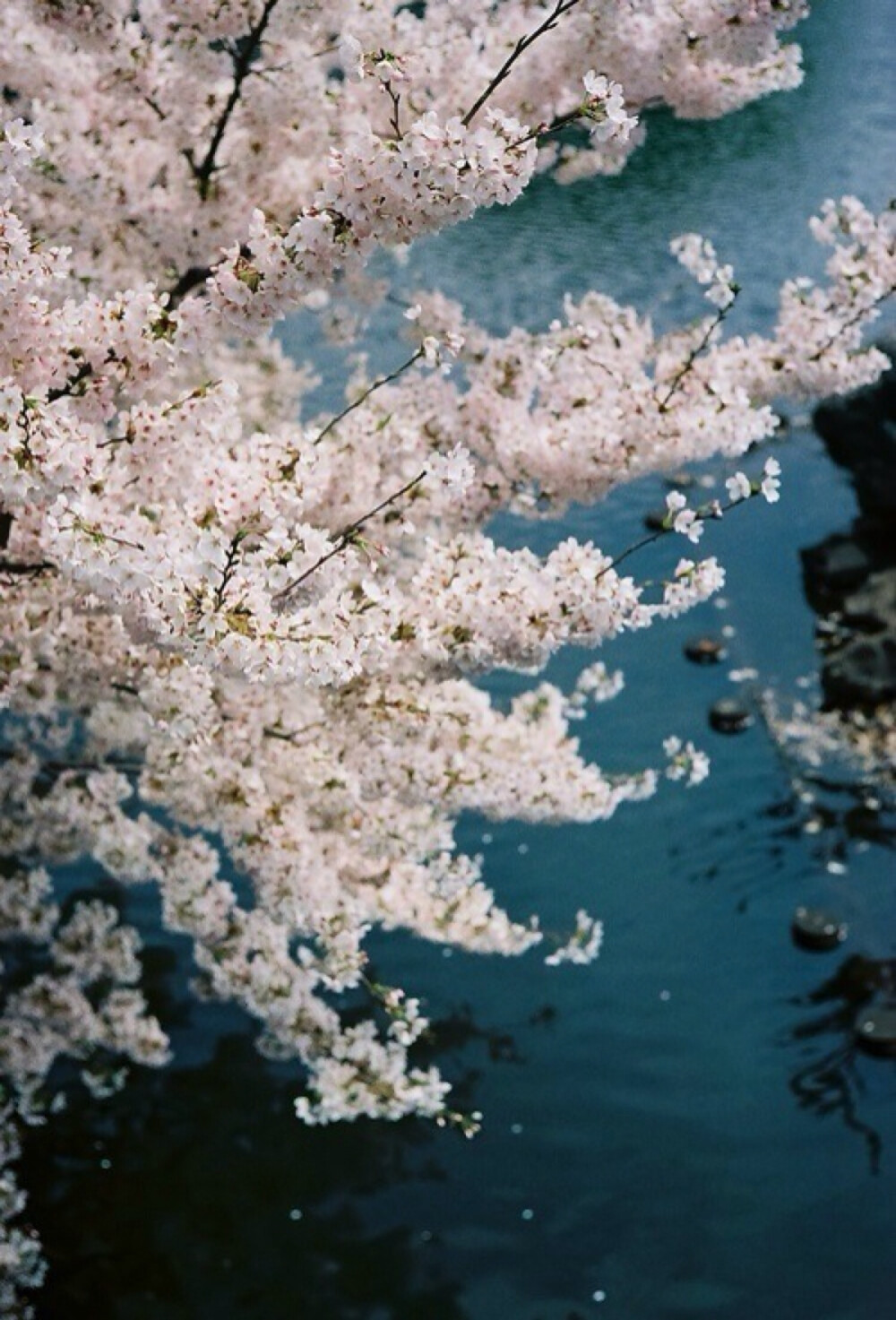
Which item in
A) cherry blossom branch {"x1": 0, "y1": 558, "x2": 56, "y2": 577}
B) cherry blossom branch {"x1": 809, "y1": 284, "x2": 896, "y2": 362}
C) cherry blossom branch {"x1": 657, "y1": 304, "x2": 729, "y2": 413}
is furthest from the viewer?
cherry blossom branch {"x1": 809, "y1": 284, "x2": 896, "y2": 362}

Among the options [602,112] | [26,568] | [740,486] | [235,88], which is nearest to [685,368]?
[740,486]

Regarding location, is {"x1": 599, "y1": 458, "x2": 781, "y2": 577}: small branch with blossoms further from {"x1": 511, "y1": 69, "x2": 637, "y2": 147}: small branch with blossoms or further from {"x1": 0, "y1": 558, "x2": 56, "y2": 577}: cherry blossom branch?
{"x1": 0, "y1": 558, "x2": 56, "y2": 577}: cherry blossom branch

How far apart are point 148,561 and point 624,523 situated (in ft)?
63.4

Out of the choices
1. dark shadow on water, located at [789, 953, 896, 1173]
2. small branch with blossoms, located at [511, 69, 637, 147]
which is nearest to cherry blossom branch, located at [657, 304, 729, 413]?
small branch with blossoms, located at [511, 69, 637, 147]

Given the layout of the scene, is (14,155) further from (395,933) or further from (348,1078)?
(395,933)

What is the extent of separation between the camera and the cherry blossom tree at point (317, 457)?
14.0ft

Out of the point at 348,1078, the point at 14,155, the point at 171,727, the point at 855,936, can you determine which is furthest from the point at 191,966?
the point at 14,155

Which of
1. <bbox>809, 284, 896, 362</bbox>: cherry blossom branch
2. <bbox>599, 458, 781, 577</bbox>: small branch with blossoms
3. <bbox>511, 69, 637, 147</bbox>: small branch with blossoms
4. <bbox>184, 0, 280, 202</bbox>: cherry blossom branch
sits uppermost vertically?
<bbox>184, 0, 280, 202</bbox>: cherry blossom branch

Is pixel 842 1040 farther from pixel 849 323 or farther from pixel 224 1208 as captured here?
pixel 849 323

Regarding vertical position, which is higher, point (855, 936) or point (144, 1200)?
point (855, 936)

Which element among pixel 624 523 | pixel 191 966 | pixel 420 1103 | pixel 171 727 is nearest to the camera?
pixel 171 727

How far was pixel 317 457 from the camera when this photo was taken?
479cm

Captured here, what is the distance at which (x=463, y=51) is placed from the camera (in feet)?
26.8

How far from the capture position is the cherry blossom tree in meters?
4.26
